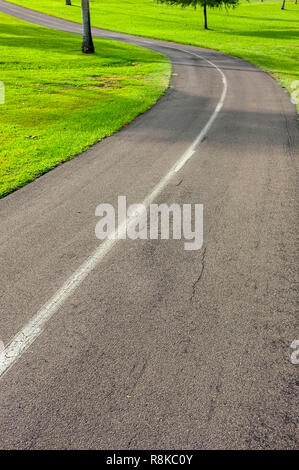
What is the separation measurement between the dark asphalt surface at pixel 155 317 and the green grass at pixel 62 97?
5.10 feet

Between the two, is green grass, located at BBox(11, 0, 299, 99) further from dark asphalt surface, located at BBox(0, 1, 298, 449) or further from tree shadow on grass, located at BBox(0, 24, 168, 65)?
dark asphalt surface, located at BBox(0, 1, 298, 449)

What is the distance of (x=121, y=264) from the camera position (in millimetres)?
5609

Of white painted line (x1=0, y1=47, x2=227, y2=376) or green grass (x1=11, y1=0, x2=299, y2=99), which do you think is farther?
green grass (x1=11, y1=0, x2=299, y2=99)

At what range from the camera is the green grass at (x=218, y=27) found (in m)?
31.5

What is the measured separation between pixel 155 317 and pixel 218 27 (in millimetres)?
58530

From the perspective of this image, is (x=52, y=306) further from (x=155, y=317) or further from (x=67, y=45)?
(x=67, y=45)

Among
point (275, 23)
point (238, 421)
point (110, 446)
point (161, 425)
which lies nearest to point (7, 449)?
point (110, 446)

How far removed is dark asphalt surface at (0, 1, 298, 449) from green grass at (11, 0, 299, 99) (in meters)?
15.5

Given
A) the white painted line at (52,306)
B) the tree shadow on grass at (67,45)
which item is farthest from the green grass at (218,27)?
the white painted line at (52,306)

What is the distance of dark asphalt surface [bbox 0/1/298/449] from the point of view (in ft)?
11.0

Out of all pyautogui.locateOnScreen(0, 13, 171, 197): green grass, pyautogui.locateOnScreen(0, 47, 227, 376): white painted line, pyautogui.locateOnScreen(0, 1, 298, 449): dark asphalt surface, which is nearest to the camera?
pyautogui.locateOnScreen(0, 1, 298, 449): dark asphalt surface

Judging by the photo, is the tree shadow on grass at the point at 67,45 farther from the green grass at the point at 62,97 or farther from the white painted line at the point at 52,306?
the white painted line at the point at 52,306

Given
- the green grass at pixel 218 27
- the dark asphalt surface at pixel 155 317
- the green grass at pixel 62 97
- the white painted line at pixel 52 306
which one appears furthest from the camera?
the green grass at pixel 218 27

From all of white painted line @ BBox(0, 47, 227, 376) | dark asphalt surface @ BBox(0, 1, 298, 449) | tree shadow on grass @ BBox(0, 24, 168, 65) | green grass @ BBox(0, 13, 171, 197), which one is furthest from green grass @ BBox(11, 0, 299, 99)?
white painted line @ BBox(0, 47, 227, 376)
